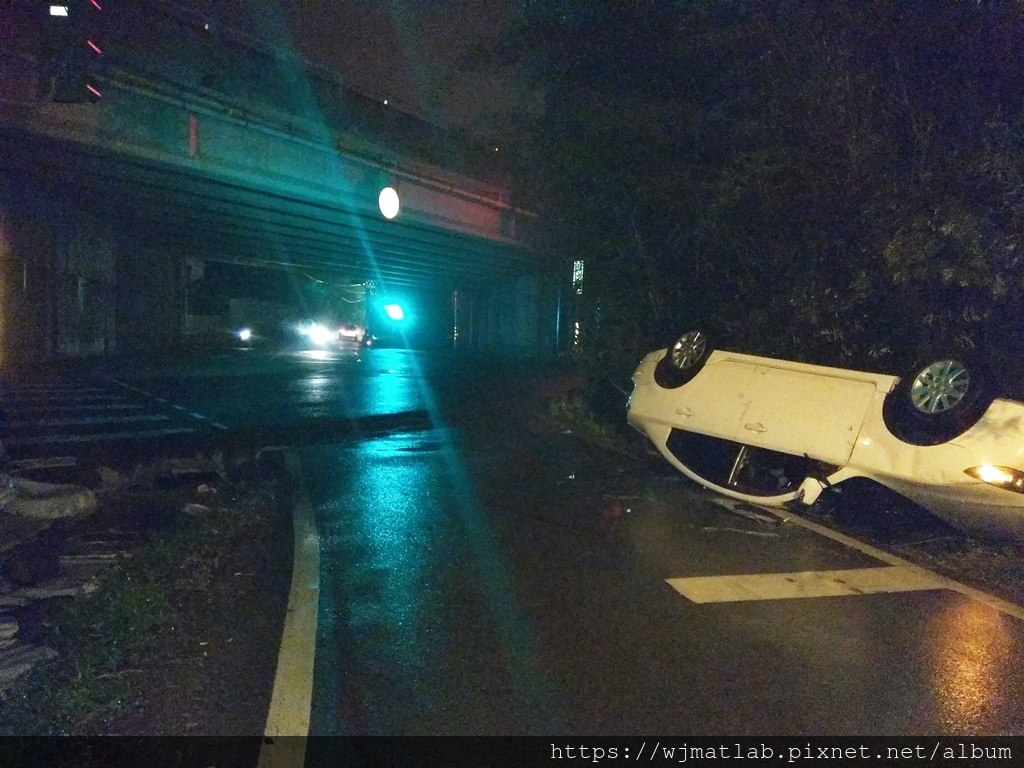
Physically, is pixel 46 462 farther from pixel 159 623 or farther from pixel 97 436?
pixel 159 623

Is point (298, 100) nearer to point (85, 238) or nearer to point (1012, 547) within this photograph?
point (85, 238)

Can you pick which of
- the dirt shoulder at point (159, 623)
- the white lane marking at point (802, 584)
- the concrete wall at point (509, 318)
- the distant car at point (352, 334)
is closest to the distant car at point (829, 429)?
the white lane marking at point (802, 584)

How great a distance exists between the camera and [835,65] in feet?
25.1

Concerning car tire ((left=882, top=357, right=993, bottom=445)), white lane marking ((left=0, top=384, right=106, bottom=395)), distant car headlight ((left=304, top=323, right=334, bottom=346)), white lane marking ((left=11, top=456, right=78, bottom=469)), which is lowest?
distant car headlight ((left=304, top=323, right=334, bottom=346))

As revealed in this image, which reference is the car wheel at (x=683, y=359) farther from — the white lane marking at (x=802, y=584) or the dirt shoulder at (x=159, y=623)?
the dirt shoulder at (x=159, y=623)

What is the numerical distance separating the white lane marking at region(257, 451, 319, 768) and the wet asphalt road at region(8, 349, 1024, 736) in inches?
3.3

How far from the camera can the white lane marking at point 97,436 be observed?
11.1 m

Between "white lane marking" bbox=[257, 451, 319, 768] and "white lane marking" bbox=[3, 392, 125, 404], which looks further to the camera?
"white lane marking" bbox=[3, 392, 125, 404]

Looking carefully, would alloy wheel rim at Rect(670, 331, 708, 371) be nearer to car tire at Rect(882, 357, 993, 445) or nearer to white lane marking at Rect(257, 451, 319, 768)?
car tire at Rect(882, 357, 993, 445)

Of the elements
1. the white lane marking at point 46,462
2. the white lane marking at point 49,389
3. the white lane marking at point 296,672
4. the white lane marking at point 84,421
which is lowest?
Result: the white lane marking at point 49,389

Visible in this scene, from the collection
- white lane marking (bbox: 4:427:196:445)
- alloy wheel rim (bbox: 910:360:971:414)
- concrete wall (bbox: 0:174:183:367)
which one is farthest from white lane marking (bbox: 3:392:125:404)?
alloy wheel rim (bbox: 910:360:971:414)

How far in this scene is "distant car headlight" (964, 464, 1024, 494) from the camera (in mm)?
5551

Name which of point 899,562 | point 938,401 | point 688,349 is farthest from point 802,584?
point 688,349

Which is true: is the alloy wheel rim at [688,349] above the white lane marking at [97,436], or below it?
above
